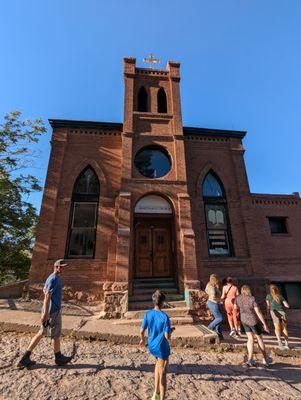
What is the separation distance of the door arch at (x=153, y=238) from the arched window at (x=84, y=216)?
78.7 inches

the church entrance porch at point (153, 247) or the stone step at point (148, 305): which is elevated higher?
the church entrance porch at point (153, 247)

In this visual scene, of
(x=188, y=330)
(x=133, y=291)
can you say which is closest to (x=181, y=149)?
(x=133, y=291)

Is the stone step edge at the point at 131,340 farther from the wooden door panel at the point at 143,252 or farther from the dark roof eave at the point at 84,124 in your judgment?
the dark roof eave at the point at 84,124

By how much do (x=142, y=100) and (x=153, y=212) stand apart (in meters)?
6.87

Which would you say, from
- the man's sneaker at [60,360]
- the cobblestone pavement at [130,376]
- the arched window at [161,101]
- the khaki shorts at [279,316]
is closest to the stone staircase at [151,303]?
the cobblestone pavement at [130,376]

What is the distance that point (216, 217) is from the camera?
11.4m

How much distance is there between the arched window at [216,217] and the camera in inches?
431

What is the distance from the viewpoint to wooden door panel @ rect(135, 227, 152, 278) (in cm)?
1020

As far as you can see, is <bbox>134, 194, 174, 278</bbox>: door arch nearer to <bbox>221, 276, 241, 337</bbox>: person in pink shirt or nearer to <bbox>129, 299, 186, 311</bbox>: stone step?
<bbox>129, 299, 186, 311</bbox>: stone step

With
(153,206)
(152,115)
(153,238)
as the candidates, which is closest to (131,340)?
(153,238)

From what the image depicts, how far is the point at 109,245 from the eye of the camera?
964 centimetres

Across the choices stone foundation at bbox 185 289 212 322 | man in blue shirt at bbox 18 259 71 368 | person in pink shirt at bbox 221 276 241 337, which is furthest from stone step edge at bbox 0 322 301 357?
stone foundation at bbox 185 289 212 322

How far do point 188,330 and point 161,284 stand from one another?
128 inches

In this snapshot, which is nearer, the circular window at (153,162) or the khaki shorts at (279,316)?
the khaki shorts at (279,316)
